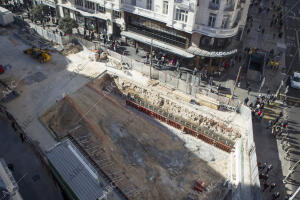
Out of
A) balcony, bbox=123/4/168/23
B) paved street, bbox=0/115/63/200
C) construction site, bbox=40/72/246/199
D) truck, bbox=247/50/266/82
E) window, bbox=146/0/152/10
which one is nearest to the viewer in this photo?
paved street, bbox=0/115/63/200

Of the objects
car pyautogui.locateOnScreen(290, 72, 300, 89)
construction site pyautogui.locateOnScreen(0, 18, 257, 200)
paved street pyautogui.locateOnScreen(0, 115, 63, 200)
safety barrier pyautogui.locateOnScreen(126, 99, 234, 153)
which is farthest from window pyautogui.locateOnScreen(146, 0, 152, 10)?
paved street pyautogui.locateOnScreen(0, 115, 63, 200)

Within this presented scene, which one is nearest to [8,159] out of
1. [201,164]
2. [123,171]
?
[123,171]

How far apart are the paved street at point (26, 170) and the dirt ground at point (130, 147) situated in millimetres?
4618

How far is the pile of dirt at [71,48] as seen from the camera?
164 feet

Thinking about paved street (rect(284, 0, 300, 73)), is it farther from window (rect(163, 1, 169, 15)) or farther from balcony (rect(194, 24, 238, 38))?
window (rect(163, 1, 169, 15))

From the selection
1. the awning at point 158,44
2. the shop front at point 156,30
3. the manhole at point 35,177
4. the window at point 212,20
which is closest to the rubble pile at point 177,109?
the awning at point 158,44

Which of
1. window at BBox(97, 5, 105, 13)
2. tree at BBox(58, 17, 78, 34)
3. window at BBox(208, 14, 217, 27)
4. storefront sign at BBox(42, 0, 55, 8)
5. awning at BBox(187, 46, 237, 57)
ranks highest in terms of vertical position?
window at BBox(208, 14, 217, 27)

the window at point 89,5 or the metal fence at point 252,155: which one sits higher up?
the window at point 89,5

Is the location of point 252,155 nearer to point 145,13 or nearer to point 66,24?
point 145,13

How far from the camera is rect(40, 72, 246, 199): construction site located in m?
31.6

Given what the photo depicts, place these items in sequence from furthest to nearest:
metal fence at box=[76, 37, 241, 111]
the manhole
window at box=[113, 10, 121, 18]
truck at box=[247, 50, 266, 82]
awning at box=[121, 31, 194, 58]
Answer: window at box=[113, 10, 121, 18], truck at box=[247, 50, 266, 82], awning at box=[121, 31, 194, 58], metal fence at box=[76, 37, 241, 111], the manhole

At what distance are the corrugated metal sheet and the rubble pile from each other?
53.1 feet

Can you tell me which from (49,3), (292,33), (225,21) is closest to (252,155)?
(225,21)

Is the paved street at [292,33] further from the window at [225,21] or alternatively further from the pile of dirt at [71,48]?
the pile of dirt at [71,48]
